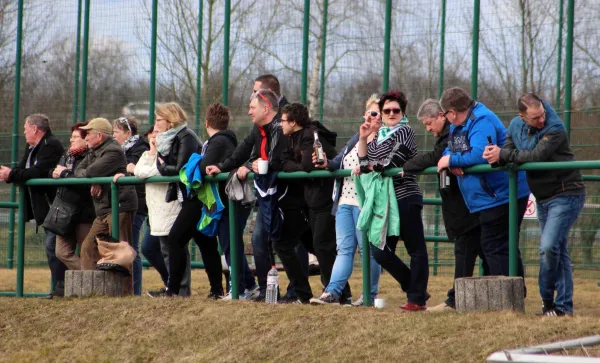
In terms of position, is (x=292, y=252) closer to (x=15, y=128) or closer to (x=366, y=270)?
(x=366, y=270)

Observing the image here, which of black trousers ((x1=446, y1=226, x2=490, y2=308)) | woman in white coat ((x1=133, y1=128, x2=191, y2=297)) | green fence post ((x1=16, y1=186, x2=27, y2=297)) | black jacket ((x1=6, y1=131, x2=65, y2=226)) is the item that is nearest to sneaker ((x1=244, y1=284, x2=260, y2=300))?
woman in white coat ((x1=133, y1=128, x2=191, y2=297))

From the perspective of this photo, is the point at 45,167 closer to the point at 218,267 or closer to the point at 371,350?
the point at 218,267

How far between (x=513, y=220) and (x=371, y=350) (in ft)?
4.65

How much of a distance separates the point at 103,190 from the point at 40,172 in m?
1.05

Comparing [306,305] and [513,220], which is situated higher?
[513,220]

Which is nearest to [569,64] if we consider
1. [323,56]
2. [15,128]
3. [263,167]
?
[323,56]

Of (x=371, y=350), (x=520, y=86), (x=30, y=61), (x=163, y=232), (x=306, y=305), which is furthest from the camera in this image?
(x=30, y=61)

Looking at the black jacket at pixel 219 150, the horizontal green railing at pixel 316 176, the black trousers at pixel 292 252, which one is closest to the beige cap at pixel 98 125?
the horizontal green railing at pixel 316 176

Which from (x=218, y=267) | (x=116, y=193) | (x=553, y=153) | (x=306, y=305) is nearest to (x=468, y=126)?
(x=553, y=153)

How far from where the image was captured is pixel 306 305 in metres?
7.88

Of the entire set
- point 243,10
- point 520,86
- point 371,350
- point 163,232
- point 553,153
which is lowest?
point 371,350

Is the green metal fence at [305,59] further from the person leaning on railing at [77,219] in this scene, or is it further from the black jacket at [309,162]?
the black jacket at [309,162]

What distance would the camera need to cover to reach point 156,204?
31.1 ft

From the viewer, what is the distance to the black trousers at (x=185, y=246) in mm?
9188
